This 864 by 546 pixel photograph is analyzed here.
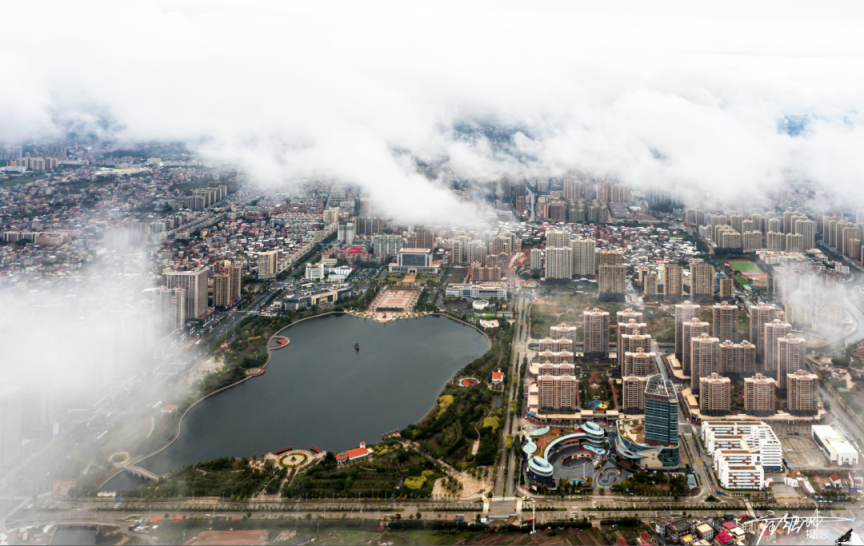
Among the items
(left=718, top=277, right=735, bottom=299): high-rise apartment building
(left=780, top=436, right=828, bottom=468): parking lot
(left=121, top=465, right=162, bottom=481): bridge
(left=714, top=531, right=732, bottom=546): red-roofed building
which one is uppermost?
(left=718, top=277, right=735, bottom=299): high-rise apartment building

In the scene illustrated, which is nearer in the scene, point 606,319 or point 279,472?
Answer: point 279,472

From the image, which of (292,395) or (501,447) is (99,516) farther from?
(501,447)

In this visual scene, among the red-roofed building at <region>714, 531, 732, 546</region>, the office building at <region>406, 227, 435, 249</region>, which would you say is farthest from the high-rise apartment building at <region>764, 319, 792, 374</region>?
the office building at <region>406, 227, 435, 249</region>

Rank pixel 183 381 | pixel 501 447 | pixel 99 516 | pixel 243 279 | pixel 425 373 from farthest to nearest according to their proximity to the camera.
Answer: pixel 243 279 → pixel 425 373 → pixel 183 381 → pixel 501 447 → pixel 99 516

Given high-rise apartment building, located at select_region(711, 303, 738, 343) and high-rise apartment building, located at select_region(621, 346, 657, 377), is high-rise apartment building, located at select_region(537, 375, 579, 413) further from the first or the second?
high-rise apartment building, located at select_region(711, 303, 738, 343)

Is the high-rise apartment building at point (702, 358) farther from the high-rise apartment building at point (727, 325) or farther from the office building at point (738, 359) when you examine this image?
the high-rise apartment building at point (727, 325)

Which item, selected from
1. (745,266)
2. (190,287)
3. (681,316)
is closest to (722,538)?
(681,316)

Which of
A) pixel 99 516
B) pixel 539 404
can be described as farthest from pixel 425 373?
pixel 99 516

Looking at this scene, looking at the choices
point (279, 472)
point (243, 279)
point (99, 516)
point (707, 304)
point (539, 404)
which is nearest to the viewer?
point (99, 516)
